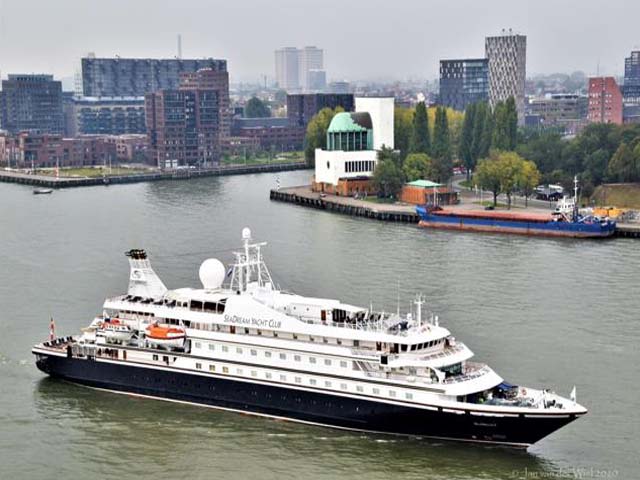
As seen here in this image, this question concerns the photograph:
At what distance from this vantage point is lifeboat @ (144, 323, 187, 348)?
23.1m

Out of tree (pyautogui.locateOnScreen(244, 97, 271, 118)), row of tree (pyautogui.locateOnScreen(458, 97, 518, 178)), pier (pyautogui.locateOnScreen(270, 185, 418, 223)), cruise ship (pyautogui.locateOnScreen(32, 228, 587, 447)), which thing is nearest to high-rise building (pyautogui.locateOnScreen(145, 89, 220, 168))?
pier (pyautogui.locateOnScreen(270, 185, 418, 223))

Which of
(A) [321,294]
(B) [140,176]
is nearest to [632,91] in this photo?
(B) [140,176]

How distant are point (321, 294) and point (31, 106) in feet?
290

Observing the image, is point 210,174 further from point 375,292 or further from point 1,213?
point 375,292

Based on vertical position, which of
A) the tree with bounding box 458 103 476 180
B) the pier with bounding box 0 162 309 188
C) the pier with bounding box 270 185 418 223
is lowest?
the pier with bounding box 270 185 418 223

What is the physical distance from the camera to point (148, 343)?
928 inches

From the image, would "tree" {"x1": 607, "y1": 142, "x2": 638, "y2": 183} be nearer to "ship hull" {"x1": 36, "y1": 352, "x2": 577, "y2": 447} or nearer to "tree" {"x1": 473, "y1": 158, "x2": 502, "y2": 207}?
"tree" {"x1": 473, "y1": 158, "x2": 502, "y2": 207}

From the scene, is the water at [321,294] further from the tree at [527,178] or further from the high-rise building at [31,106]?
the high-rise building at [31,106]

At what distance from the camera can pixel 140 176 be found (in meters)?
79.0

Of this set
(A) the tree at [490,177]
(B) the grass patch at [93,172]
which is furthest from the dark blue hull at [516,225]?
(B) the grass patch at [93,172]

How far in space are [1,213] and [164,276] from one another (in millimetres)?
24072

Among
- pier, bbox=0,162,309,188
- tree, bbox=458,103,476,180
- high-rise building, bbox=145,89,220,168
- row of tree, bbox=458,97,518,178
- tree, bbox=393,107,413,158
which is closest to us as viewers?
row of tree, bbox=458,97,518,178

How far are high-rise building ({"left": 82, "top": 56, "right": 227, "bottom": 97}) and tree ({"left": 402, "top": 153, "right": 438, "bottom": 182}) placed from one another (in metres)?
73.6

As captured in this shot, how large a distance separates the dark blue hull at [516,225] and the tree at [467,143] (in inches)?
A: 626
